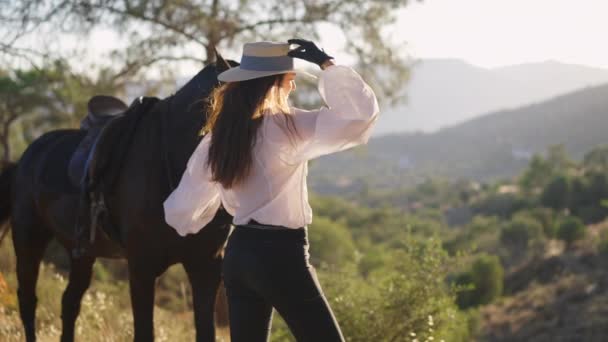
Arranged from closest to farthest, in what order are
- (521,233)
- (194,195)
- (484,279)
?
1. (194,195)
2. (484,279)
3. (521,233)

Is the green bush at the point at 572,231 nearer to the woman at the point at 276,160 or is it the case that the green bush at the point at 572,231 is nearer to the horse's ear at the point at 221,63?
the horse's ear at the point at 221,63

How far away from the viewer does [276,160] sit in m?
2.38

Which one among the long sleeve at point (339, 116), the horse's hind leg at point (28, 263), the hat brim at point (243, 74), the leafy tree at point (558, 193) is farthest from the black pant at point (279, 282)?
the leafy tree at point (558, 193)

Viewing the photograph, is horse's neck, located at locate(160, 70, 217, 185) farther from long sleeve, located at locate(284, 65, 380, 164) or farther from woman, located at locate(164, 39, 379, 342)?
long sleeve, located at locate(284, 65, 380, 164)

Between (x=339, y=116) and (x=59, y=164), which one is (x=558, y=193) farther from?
(x=339, y=116)

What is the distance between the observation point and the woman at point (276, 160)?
2.31m

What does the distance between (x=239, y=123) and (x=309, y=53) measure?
365 mm

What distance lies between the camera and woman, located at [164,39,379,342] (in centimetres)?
231

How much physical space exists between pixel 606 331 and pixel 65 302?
14.1m

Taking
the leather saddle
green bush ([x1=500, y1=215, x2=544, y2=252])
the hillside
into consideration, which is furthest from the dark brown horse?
green bush ([x1=500, y1=215, x2=544, y2=252])

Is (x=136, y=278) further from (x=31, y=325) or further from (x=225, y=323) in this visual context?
(x=225, y=323)

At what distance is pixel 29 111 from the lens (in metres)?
19.8

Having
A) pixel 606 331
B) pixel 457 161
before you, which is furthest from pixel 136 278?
pixel 457 161

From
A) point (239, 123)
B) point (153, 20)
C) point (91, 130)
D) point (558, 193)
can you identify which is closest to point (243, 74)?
point (239, 123)
